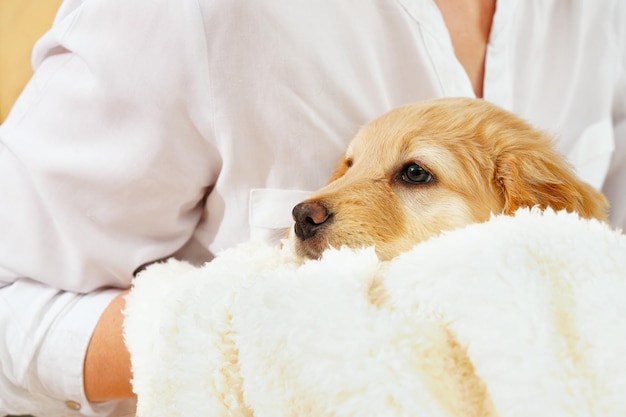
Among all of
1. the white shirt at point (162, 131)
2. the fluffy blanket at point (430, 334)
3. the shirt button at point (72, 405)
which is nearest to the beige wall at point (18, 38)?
the white shirt at point (162, 131)

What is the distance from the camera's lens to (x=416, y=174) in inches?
29.7

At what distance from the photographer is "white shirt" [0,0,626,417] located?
2.63ft

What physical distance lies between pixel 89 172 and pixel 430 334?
0.53m

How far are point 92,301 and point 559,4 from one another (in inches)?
33.0

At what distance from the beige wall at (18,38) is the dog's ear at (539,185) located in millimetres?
790

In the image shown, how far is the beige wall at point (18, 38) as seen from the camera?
3.60ft

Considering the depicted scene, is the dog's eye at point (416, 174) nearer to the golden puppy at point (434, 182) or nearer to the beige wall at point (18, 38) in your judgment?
the golden puppy at point (434, 182)

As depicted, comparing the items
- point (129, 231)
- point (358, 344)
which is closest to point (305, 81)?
point (129, 231)

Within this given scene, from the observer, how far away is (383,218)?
702 millimetres

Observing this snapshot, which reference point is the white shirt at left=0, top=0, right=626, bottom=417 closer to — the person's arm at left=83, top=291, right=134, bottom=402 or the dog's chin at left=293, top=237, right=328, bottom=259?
the person's arm at left=83, top=291, right=134, bottom=402

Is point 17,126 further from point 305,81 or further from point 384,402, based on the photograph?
point 384,402

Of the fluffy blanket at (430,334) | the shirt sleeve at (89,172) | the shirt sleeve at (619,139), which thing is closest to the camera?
the fluffy blanket at (430,334)

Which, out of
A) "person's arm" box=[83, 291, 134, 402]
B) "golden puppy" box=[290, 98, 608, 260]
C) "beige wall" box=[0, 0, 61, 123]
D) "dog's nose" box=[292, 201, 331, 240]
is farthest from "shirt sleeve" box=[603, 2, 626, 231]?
"beige wall" box=[0, 0, 61, 123]

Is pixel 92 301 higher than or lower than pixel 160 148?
lower
